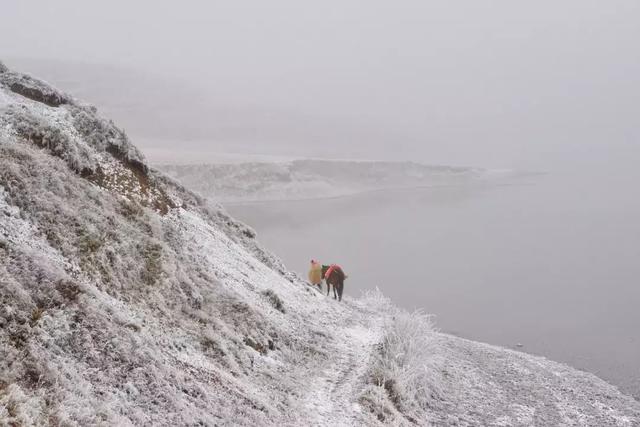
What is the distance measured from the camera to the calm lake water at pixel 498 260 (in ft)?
120

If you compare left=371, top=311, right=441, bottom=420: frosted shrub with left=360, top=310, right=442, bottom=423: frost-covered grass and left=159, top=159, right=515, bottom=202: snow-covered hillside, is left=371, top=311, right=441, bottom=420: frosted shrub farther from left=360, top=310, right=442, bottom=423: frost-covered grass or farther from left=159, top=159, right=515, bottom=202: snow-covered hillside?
left=159, top=159, right=515, bottom=202: snow-covered hillside

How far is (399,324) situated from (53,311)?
11.9 meters

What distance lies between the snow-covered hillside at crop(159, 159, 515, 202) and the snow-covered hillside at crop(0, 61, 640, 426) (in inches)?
3032

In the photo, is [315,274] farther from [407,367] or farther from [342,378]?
[342,378]

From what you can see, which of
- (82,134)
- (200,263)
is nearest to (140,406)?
(200,263)

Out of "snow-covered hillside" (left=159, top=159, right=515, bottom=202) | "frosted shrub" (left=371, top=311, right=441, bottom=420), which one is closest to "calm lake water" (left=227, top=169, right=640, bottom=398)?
"snow-covered hillside" (left=159, top=159, right=515, bottom=202)

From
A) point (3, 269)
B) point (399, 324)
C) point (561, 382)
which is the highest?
point (3, 269)

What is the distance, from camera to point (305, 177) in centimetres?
12156

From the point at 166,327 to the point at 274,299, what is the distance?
18.3 ft

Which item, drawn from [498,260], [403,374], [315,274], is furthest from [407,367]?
[498,260]

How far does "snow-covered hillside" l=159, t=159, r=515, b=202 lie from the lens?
109 metres

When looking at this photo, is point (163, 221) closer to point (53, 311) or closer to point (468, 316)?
point (53, 311)

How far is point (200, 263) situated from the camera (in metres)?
12.7

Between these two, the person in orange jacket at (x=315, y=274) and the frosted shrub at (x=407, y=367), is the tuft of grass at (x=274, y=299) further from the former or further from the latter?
the person in orange jacket at (x=315, y=274)
